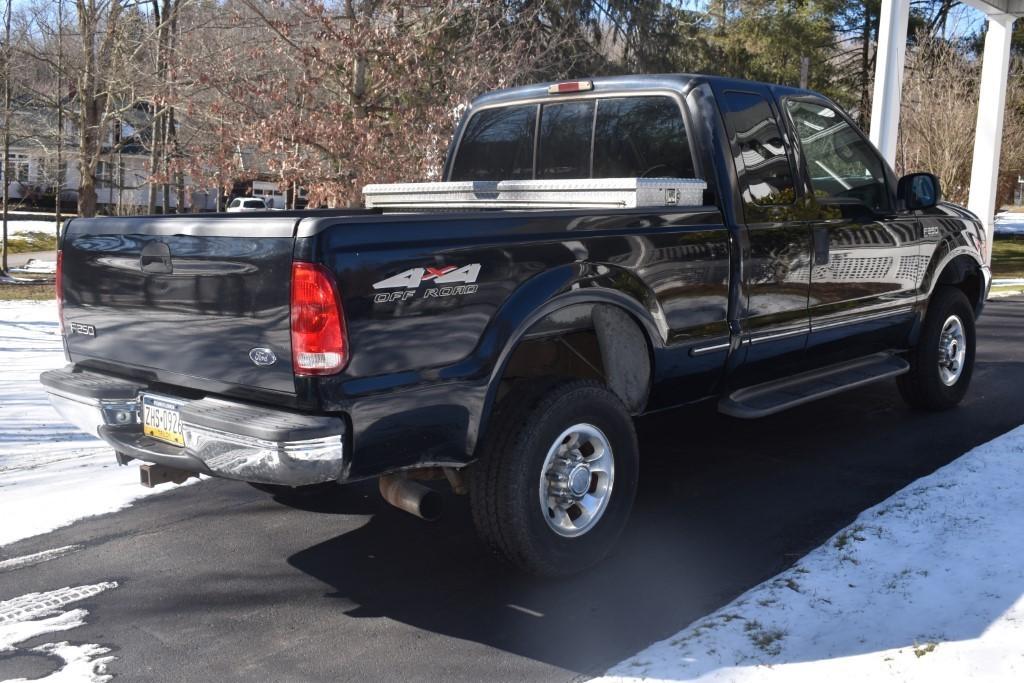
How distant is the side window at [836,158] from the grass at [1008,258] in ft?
65.0

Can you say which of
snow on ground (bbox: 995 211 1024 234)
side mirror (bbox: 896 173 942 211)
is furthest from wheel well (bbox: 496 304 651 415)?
snow on ground (bbox: 995 211 1024 234)

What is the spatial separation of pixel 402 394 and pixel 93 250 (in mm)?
1571

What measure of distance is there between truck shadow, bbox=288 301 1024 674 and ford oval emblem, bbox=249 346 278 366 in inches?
43.0

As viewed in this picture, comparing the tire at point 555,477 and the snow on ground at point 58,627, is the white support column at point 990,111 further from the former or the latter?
the snow on ground at point 58,627

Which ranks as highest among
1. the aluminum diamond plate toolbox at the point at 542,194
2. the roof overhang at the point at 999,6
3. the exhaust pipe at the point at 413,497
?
the roof overhang at the point at 999,6

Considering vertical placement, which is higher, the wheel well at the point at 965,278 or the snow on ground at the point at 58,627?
the wheel well at the point at 965,278

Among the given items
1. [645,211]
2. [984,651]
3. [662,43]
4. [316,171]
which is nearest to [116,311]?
[645,211]

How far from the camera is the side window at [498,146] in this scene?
5715 mm

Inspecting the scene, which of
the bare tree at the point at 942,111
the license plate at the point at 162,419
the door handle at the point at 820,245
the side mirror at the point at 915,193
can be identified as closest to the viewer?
the license plate at the point at 162,419

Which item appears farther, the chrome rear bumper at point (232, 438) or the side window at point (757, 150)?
the side window at point (757, 150)

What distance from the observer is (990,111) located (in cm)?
1579

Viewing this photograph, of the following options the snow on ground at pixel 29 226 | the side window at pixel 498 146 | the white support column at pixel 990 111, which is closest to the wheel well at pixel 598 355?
the side window at pixel 498 146

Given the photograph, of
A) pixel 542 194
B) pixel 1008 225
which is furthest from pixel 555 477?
pixel 1008 225

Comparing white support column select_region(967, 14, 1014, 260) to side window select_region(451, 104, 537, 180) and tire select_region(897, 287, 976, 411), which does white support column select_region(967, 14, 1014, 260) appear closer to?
tire select_region(897, 287, 976, 411)
